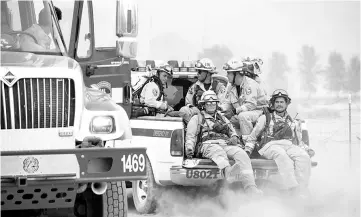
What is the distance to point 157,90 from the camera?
48.1 feet

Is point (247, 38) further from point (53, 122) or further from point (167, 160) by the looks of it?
point (53, 122)

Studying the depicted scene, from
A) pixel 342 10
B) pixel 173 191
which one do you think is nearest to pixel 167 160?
pixel 173 191

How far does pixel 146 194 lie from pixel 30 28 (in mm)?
4086

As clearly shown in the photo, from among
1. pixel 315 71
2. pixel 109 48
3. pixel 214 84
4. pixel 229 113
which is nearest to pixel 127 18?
pixel 229 113

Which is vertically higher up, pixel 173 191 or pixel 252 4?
pixel 252 4

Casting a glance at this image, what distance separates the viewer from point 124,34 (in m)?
9.51

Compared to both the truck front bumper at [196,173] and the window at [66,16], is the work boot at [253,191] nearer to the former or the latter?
the truck front bumper at [196,173]

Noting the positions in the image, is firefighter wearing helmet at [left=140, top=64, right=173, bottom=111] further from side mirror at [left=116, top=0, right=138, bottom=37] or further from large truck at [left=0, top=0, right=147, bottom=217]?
large truck at [left=0, top=0, right=147, bottom=217]

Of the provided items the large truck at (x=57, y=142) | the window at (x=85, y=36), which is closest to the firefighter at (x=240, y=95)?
Answer: the window at (x=85, y=36)

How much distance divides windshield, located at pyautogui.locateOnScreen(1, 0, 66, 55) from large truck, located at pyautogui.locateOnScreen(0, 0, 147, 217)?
68 mm

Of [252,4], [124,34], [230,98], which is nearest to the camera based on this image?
[124,34]

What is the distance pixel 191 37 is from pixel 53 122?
46995 mm

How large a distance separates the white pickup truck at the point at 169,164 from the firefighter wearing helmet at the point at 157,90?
A: 1394mm

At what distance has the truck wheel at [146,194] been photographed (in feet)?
41.8
